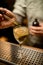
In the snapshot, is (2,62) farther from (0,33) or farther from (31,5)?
(0,33)

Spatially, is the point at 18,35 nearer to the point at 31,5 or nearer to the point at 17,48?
the point at 17,48

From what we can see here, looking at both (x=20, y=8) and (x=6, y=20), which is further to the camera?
(x=20, y=8)

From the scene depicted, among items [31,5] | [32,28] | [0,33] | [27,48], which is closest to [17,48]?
[27,48]

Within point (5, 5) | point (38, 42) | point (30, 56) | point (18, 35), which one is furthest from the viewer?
point (5, 5)

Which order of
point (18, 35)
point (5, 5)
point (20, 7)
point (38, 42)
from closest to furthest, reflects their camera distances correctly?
point (18, 35), point (38, 42), point (20, 7), point (5, 5)

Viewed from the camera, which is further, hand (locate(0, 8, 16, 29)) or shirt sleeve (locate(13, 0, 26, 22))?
shirt sleeve (locate(13, 0, 26, 22))

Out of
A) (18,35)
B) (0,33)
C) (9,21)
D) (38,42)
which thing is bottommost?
(0,33)

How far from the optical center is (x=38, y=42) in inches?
50.6

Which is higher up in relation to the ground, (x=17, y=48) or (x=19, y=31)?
(x=19, y=31)

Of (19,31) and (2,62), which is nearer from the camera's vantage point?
(2,62)

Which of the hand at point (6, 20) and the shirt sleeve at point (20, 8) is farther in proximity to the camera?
the shirt sleeve at point (20, 8)

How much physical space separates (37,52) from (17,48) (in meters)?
0.16

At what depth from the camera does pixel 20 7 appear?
4.62ft

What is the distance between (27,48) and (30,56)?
5.7 inches
